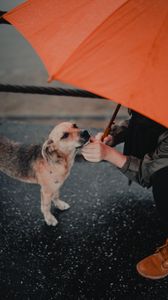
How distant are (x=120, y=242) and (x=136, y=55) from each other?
1.75 m

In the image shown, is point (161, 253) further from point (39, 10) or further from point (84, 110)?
point (84, 110)

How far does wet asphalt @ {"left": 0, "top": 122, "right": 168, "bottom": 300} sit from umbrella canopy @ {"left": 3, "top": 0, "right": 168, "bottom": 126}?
60.0 inches

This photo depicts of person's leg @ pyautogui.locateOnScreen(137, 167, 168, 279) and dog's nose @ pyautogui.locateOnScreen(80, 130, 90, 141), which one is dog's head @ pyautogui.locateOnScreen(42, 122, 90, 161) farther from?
person's leg @ pyautogui.locateOnScreen(137, 167, 168, 279)

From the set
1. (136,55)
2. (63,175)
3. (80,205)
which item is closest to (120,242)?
(80,205)

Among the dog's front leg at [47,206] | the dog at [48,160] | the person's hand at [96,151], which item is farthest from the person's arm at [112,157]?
the dog's front leg at [47,206]

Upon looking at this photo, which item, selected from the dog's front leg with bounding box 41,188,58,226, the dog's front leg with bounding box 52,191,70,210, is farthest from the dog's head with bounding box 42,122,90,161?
the dog's front leg with bounding box 52,191,70,210

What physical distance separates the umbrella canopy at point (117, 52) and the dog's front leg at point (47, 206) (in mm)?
1333

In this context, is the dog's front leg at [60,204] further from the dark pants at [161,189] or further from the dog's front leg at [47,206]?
the dark pants at [161,189]

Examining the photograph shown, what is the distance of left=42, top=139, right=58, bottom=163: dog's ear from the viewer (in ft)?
9.18

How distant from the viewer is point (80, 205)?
343cm

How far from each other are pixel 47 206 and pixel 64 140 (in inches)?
26.9

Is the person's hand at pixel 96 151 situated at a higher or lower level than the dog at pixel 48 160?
higher

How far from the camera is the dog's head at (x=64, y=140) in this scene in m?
2.78

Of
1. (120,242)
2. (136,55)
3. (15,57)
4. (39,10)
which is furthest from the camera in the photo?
(15,57)
